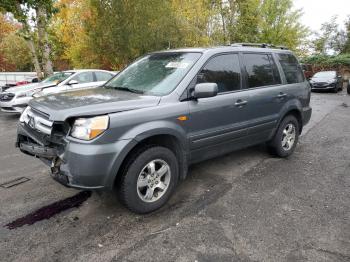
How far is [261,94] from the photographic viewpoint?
4.60m

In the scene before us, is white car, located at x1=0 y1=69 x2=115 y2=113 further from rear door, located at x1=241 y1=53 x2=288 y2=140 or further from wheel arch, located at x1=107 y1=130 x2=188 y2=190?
wheel arch, located at x1=107 y1=130 x2=188 y2=190

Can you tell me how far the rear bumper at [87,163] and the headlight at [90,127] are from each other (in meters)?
0.08

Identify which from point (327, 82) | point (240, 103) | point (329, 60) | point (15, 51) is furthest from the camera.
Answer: point (15, 51)

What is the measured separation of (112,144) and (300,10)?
1081 inches

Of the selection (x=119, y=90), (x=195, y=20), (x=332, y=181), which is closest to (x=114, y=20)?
(x=195, y=20)

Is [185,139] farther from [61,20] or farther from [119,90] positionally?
[61,20]

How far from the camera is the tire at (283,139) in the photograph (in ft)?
17.0

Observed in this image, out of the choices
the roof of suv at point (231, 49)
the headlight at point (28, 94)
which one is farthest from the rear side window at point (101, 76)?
the roof of suv at point (231, 49)

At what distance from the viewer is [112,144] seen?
118 inches

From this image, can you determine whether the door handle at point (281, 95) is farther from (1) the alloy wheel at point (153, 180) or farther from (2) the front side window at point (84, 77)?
(2) the front side window at point (84, 77)

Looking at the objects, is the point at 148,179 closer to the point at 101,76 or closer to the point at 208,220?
the point at 208,220

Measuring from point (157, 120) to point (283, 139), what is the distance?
2.89m

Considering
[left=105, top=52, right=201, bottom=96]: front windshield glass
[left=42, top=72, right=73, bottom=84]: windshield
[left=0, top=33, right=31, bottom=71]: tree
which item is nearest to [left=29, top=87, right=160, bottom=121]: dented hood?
[left=105, top=52, right=201, bottom=96]: front windshield glass

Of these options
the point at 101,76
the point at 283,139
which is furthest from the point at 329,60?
the point at 283,139
